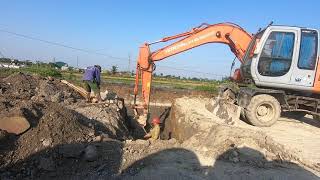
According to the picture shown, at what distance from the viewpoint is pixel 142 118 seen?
14.6m

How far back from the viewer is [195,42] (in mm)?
14164

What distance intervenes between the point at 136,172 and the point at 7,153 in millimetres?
2161

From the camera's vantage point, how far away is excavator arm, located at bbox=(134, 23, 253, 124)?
14.0 metres

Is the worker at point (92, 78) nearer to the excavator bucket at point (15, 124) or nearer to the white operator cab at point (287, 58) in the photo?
the white operator cab at point (287, 58)

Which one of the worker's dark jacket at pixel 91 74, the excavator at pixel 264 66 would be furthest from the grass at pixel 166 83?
the excavator at pixel 264 66


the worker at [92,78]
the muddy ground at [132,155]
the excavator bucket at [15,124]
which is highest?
the worker at [92,78]

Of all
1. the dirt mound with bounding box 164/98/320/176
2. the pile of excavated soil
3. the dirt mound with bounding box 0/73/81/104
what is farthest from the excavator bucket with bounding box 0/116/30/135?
the dirt mound with bounding box 0/73/81/104

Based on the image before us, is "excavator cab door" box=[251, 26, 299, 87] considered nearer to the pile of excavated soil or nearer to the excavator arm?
the excavator arm

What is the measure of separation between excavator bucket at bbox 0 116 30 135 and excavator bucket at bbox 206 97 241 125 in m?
6.86

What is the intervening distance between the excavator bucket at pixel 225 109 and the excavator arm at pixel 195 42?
61.7 inches

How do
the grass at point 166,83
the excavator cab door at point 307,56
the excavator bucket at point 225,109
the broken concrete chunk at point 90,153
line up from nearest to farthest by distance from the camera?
1. the broken concrete chunk at point 90,153
2. the excavator cab door at point 307,56
3. the excavator bucket at point 225,109
4. the grass at point 166,83

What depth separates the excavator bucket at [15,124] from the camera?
24.3 feet

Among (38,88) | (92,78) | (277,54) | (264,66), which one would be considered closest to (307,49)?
(277,54)

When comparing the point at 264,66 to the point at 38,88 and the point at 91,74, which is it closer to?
the point at 91,74
